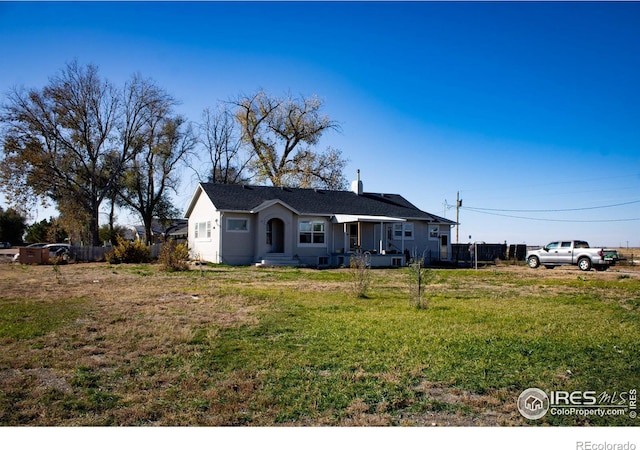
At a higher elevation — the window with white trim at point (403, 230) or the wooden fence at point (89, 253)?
the window with white trim at point (403, 230)

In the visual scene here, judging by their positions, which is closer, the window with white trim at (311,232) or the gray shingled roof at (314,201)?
the gray shingled roof at (314,201)

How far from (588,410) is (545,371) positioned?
124 cm

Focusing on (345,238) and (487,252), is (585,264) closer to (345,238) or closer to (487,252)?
(487,252)

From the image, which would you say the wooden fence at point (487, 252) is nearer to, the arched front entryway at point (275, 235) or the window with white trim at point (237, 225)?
the arched front entryway at point (275, 235)

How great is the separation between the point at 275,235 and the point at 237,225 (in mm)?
2730

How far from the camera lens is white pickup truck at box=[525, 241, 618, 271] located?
27094 millimetres

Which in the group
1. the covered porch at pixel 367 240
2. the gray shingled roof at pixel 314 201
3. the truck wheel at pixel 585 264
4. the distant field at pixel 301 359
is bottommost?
the distant field at pixel 301 359

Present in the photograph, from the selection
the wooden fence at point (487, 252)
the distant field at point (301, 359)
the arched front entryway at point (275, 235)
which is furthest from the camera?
the wooden fence at point (487, 252)

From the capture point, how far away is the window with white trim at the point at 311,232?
3050 cm

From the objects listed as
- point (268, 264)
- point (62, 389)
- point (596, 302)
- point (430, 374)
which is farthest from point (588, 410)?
point (268, 264)

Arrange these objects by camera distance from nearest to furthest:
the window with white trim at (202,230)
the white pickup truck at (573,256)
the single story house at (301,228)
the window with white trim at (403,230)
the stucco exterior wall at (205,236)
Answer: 1. the white pickup truck at (573,256)
2. the single story house at (301,228)
3. the stucco exterior wall at (205,236)
4. the window with white trim at (202,230)
5. the window with white trim at (403,230)

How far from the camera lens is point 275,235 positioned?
30859 mm

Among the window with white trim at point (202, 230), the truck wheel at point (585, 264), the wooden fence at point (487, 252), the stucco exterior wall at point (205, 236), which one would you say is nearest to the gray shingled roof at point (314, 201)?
the stucco exterior wall at point (205, 236)

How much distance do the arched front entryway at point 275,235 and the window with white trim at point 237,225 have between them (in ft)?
5.37
